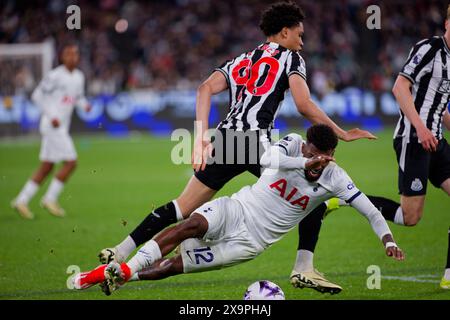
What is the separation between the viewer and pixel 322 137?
6.04 metres

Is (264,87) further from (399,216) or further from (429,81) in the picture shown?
(399,216)

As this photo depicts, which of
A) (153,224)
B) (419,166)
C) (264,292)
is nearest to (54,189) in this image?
(153,224)

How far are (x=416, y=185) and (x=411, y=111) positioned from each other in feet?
2.57

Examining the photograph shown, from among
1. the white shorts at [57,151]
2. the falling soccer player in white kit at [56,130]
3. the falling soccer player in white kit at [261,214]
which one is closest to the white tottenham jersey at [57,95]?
the falling soccer player in white kit at [56,130]

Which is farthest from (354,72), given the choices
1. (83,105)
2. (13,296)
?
(13,296)

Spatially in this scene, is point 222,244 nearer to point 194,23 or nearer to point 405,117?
point 405,117

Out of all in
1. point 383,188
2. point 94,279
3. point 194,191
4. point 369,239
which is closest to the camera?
point 94,279

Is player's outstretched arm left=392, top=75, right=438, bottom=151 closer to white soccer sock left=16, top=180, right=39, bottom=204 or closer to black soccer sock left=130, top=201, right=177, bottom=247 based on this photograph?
black soccer sock left=130, top=201, right=177, bottom=247

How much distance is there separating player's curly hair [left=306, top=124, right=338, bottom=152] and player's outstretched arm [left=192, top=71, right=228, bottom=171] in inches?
37.0

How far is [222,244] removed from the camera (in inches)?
247

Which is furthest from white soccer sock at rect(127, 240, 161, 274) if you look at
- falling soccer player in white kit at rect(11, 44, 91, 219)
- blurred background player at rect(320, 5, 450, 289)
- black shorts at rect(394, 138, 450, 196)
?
falling soccer player in white kit at rect(11, 44, 91, 219)

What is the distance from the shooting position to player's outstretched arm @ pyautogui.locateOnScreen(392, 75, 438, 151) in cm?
694

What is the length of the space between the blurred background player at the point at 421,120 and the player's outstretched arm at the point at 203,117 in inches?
57.7

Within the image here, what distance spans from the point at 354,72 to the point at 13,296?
814 inches
